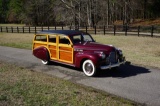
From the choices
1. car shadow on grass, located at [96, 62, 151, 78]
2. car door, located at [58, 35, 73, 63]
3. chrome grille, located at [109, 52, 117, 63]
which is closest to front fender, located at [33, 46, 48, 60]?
car door, located at [58, 35, 73, 63]

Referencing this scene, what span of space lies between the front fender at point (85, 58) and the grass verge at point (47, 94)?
1.32m

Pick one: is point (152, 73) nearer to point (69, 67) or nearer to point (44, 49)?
point (69, 67)

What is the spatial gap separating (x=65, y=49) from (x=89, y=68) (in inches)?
61.6

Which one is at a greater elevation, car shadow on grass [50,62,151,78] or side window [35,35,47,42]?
side window [35,35,47,42]

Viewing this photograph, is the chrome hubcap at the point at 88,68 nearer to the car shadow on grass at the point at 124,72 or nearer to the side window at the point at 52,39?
the car shadow on grass at the point at 124,72

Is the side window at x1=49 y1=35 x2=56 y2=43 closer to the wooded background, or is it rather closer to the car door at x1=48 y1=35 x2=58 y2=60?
the car door at x1=48 y1=35 x2=58 y2=60

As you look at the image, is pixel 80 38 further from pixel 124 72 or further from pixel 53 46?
pixel 124 72

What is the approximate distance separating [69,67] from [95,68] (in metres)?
2.24

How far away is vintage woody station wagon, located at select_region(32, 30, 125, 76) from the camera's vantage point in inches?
358

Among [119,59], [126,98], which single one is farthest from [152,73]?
[126,98]

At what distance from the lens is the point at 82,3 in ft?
140

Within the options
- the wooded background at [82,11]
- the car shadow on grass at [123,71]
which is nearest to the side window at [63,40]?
the car shadow on grass at [123,71]

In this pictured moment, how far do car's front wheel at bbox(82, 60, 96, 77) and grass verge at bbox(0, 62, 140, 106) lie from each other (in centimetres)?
123

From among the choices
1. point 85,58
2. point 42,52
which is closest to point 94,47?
point 85,58
